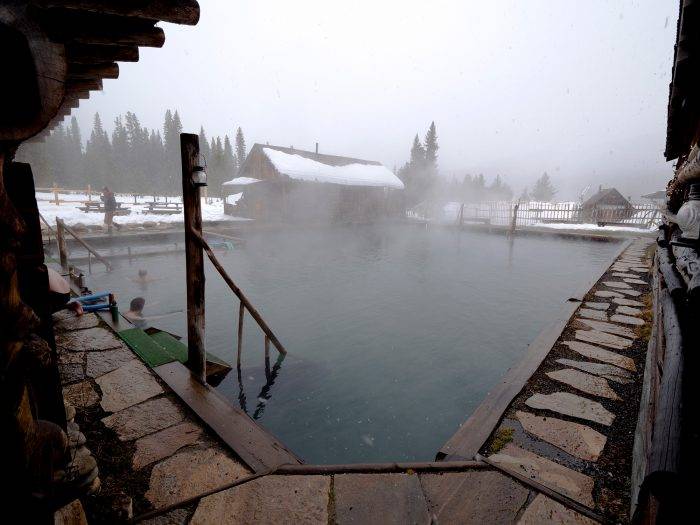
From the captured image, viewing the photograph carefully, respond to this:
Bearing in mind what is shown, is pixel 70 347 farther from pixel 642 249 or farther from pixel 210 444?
pixel 642 249

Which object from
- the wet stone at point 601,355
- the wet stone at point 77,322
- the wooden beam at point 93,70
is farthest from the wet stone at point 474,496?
the wet stone at point 77,322

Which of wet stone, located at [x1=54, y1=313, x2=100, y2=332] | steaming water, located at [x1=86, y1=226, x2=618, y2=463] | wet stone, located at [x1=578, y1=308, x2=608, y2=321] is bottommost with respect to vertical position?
steaming water, located at [x1=86, y1=226, x2=618, y2=463]

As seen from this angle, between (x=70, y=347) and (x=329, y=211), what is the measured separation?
20.2 metres

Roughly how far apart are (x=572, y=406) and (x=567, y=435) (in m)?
0.48

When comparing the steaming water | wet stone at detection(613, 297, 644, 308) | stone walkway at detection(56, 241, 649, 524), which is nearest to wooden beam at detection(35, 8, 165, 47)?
stone walkway at detection(56, 241, 649, 524)

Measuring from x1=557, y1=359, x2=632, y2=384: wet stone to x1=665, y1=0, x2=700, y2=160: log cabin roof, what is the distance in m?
3.16

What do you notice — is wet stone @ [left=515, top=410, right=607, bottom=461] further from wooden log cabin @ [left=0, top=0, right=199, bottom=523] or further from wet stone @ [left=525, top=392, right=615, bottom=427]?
wooden log cabin @ [left=0, top=0, right=199, bottom=523]

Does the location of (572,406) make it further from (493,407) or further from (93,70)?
(93,70)

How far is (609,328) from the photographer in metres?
4.95

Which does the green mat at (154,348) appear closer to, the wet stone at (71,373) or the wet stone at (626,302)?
the wet stone at (71,373)

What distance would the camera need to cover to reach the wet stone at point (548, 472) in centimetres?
217

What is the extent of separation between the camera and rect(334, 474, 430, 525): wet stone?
204cm

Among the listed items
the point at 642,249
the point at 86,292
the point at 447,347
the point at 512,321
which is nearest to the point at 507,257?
the point at 642,249

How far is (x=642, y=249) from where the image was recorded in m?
13.1
